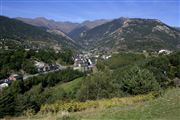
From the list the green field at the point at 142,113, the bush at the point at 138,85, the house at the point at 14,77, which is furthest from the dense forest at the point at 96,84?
the house at the point at 14,77

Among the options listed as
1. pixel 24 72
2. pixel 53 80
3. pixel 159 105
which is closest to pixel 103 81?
pixel 159 105

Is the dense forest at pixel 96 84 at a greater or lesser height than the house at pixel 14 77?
greater

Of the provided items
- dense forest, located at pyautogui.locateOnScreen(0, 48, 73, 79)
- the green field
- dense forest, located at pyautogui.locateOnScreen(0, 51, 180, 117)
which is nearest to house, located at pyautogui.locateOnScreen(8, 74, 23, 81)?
dense forest, located at pyautogui.locateOnScreen(0, 48, 73, 79)

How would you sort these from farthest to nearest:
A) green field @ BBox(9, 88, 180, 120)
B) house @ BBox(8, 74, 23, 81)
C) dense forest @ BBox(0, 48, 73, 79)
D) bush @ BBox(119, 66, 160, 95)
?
dense forest @ BBox(0, 48, 73, 79)
house @ BBox(8, 74, 23, 81)
bush @ BBox(119, 66, 160, 95)
green field @ BBox(9, 88, 180, 120)

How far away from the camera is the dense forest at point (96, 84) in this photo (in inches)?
818

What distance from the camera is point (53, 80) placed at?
358 ft

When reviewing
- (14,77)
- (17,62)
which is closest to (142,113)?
(14,77)

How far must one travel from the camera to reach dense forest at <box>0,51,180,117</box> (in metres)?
20.8

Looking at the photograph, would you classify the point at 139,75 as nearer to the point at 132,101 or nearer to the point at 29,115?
the point at 132,101

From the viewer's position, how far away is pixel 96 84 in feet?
116

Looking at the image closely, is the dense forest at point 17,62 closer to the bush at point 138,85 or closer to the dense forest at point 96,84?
the dense forest at point 96,84

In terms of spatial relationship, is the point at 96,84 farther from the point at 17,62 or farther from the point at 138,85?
the point at 17,62

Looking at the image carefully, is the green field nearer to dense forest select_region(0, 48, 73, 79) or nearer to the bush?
the bush

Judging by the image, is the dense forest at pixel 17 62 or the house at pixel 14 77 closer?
the house at pixel 14 77
